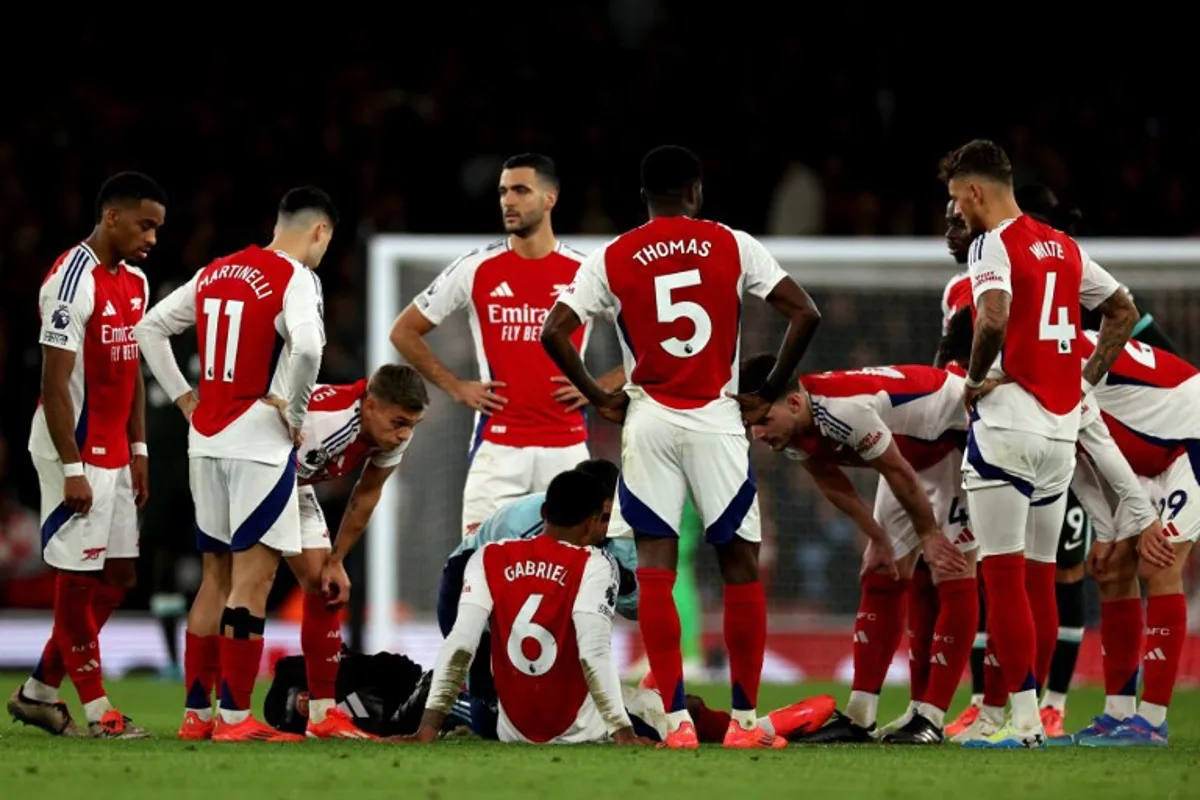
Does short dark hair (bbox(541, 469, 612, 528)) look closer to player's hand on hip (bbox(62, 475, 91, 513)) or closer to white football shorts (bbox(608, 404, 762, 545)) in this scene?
white football shorts (bbox(608, 404, 762, 545))

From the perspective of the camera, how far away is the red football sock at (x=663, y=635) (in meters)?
7.44

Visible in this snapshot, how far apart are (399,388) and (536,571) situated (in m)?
1.13

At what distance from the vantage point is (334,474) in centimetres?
865

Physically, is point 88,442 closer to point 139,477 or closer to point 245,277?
point 139,477

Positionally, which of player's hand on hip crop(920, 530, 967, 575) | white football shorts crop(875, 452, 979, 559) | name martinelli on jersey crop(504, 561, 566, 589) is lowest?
name martinelli on jersey crop(504, 561, 566, 589)

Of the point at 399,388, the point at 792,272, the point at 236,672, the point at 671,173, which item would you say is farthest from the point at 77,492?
the point at 792,272

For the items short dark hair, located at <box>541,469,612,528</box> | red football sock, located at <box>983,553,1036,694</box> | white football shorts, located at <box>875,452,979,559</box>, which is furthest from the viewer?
white football shorts, located at <box>875,452,979,559</box>

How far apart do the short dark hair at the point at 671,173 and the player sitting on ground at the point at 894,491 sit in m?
0.83

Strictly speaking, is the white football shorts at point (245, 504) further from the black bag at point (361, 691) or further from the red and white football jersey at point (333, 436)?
the black bag at point (361, 691)

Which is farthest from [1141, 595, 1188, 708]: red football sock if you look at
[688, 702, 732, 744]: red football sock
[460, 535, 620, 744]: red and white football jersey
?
[460, 535, 620, 744]: red and white football jersey

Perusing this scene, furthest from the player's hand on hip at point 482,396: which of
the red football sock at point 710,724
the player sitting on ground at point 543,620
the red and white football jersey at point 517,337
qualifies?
the red football sock at point 710,724

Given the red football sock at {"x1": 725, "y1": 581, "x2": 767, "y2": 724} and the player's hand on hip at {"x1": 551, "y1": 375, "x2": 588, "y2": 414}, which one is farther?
the player's hand on hip at {"x1": 551, "y1": 375, "x2": 588, "y2": 414}

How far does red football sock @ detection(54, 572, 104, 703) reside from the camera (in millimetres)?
8180

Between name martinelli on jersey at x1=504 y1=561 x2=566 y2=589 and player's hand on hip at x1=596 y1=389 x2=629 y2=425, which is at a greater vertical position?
player's hand on hip at x1=596 y1=389 x2=629 y2=425
